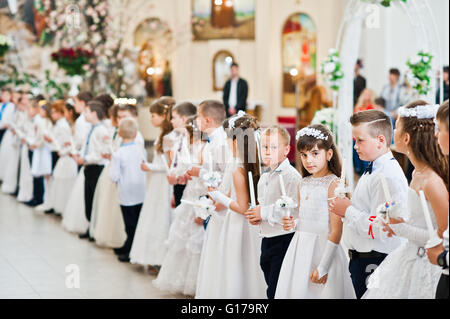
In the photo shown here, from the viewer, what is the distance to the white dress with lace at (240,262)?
4.93 m

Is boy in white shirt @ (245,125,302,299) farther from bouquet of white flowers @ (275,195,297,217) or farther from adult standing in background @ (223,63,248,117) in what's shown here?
adult standing in background @ (223,63,248,117)

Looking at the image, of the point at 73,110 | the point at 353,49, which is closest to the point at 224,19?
the point at 353,49

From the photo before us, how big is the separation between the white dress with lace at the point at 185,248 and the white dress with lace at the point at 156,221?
2.13 ft

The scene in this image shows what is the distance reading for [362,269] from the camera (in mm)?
3920

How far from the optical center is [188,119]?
19.7 ft

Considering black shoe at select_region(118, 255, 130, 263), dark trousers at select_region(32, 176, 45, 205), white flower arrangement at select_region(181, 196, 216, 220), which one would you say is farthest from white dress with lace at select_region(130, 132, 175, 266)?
dark trousers at select_region(32, 176, 45, 205)

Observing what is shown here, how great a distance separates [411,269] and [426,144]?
0.58 metres

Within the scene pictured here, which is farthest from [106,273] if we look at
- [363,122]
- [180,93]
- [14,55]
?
[180,93]

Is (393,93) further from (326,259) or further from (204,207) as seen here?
(326,259)

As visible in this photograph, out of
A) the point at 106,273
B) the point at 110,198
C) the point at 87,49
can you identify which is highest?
the point at 87,49

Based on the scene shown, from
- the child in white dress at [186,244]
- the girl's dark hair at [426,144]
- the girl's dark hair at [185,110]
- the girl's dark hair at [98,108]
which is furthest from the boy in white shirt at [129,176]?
the girl's dark hair at [426,144]

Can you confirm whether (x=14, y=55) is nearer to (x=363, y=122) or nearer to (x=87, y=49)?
(x=87, y=49)
